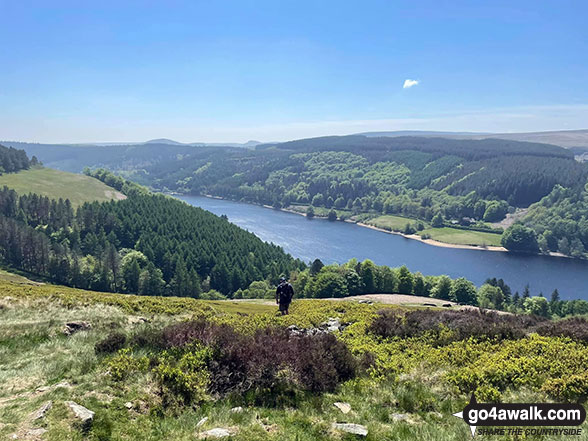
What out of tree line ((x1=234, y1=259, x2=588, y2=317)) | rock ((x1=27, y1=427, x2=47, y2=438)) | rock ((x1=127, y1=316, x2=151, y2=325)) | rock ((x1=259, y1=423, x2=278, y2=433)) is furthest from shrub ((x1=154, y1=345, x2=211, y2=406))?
tree line ((x1=234, y1=259, x2=588, y2=317))

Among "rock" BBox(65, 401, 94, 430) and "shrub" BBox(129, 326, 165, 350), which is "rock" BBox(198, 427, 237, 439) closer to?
"rock" BBox(65, 401, 94, 430)

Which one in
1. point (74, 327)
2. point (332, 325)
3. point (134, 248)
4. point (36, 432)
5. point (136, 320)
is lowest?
point (134, 248)

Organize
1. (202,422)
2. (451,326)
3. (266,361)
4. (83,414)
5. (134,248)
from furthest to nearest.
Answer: (134,248), (451,326), (266,361), (202,422), (83,414)

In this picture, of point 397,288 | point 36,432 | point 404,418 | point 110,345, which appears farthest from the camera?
point 397,288

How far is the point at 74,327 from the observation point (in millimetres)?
22688

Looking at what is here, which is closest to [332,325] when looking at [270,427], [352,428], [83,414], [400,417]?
[400,417]

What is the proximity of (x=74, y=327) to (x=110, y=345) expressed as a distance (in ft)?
21.4

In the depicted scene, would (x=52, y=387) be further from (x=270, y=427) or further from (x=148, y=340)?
(x=270, y=427)

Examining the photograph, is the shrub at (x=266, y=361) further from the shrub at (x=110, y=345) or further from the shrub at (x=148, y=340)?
the shrub at (x=110, y=345)

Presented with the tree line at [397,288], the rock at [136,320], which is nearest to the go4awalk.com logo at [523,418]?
the rock at [136,320]

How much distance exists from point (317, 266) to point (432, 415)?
101509 mm

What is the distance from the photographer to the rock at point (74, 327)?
2201 cm

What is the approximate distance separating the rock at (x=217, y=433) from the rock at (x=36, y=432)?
4.66 m

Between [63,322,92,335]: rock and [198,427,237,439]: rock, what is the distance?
15.3 metres
